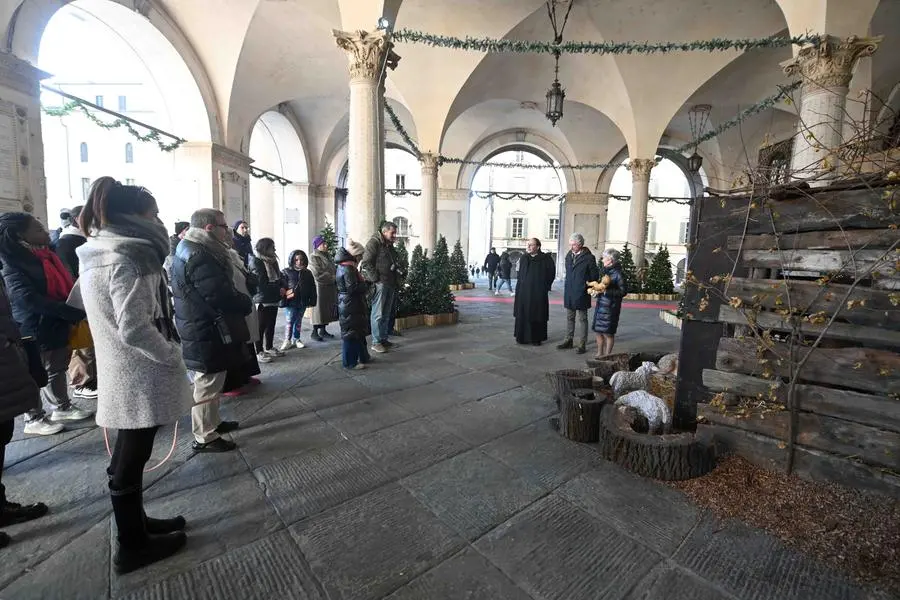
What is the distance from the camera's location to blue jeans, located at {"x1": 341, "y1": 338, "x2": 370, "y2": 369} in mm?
5105

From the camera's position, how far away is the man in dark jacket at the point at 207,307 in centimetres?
286

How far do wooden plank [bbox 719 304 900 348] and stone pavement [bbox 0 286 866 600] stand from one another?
1248 millimetres

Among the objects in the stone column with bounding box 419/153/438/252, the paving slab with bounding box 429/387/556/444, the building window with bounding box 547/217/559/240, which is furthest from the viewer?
the building window with bounding box 547/217/559/240

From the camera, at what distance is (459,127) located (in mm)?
20078

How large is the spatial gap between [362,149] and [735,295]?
618 centimetres

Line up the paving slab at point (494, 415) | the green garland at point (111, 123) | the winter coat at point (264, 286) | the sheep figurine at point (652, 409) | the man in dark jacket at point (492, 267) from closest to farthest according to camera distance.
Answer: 1. the sheep figurine at point (652, 409)
2. the paving slab at point (494, 415)
3. the winter coat at point (264, 286)
4. the green garland at point (111, 123)
5. the man in dark jacket at point (492, 267)

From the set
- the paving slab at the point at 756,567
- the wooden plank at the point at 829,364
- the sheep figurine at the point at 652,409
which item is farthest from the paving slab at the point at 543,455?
the wooden plank at the point at 829,364

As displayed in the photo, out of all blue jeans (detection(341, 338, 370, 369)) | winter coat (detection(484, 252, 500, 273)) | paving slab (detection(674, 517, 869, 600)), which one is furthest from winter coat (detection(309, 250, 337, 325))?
winter coat (detection(484, 252, 500, 273))

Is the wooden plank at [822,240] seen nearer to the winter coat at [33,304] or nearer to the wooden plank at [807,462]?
the wooden plank at [807,462]

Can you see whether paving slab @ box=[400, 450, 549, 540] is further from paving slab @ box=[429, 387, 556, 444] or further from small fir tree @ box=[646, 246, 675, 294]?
small fir tree @ box=[646, 246, 675, 294]

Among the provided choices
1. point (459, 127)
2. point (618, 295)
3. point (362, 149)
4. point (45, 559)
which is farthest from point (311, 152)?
point (45, 559)

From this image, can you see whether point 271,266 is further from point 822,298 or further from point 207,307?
point 822,298

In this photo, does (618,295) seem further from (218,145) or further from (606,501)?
Answer: (218,145)

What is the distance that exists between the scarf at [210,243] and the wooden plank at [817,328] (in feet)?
11.7
